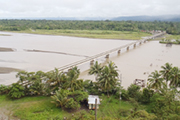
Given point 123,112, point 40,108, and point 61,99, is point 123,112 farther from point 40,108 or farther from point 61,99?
point 40,108

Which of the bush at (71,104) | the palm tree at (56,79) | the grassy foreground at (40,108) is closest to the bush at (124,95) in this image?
the grassy foreground at (40,108)

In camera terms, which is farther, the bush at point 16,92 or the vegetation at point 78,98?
the bush at point 16,92

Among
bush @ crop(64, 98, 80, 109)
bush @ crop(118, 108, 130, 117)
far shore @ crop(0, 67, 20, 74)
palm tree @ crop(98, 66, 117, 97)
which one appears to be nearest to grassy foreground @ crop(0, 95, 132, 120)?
bush @ crop(118, 108, 130, 117)

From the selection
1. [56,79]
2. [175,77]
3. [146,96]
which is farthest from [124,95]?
[56,79]

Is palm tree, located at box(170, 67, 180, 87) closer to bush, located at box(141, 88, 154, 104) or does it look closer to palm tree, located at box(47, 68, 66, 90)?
bush, located at box(141, 88, 154, 104)

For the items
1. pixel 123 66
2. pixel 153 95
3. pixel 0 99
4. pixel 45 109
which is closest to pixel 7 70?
pixel 0 99

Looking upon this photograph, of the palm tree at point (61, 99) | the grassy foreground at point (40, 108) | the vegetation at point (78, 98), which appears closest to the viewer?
the grassy foreground at point (40, 108)

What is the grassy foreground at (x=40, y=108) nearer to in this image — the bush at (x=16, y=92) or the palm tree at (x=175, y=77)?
the bush at (x=16, y=92)

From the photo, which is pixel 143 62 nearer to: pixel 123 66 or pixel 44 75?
pixel 123 66
